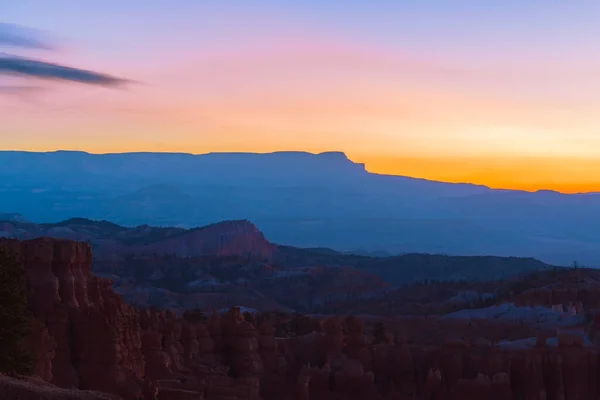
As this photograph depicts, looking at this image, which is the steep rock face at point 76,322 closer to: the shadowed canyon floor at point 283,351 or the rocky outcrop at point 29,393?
the shadowed canyon floor at point 283,351

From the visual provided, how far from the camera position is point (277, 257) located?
15350 centimetres

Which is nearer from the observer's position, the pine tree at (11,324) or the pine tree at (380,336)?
the pine tree at (11,324)

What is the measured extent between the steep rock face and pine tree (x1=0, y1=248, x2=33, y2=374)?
3052 mm

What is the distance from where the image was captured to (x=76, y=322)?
3266 cm

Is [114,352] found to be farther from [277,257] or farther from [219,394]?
[277,257]

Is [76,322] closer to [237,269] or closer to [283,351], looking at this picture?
[283,351]

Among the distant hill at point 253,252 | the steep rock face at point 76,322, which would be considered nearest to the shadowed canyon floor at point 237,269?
the distant hill at point 253,252

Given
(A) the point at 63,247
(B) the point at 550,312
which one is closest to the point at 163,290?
(B) the point at 550,312

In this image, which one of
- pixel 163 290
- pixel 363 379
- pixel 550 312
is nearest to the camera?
pixel 363 379

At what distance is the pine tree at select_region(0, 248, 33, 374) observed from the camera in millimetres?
24172

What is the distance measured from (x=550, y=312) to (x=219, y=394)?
130 ft

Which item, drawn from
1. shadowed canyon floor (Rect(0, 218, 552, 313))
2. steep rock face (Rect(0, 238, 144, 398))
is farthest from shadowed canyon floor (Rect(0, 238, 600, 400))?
shadowed canyon floor (Rect(0, 218, 552, 313))

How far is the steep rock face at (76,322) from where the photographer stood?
31.2m

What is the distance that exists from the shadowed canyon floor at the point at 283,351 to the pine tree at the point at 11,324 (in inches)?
107
